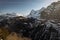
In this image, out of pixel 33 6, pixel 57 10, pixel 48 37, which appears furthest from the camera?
pixel 33 6

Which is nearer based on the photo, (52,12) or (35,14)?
(52,12)

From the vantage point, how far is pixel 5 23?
924cm

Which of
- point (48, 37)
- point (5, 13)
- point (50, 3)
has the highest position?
point (50, 3)

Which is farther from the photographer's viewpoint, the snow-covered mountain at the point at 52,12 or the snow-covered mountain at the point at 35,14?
the snow-covered mountain at the point at 35,14

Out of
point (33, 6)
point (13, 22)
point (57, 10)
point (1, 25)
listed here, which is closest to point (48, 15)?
point (57, 10)

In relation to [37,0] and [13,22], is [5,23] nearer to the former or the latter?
[13,22]

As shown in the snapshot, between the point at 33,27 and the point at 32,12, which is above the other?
the point at 32,12

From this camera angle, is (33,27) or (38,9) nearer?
(33,27)

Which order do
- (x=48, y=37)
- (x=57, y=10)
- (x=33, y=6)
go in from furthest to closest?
(x=33, y=6) → (x=57, y=10) → (x=48, y=37)

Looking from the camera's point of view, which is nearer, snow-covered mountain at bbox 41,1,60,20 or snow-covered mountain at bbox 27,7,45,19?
snow-covered mountain at bbox 41,1,60,20

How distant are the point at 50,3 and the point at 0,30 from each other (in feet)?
11.1

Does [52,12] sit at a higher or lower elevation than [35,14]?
higher

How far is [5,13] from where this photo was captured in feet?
31.6

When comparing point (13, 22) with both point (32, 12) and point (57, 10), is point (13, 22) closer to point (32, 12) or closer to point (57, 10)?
point (32, 12)
